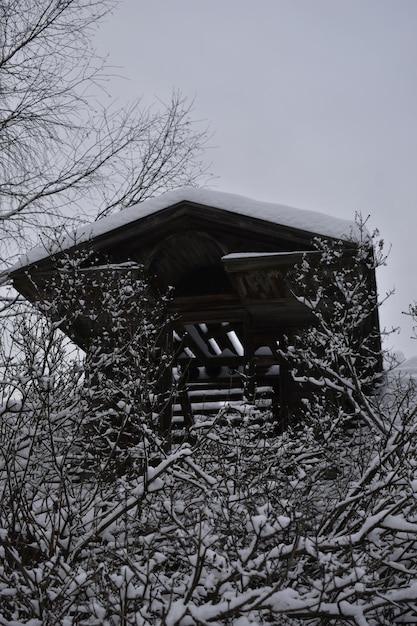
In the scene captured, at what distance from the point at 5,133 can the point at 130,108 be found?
3.45 meters

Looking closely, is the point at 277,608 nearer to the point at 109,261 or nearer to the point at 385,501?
the point at 385,501

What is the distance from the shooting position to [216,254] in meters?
10.1

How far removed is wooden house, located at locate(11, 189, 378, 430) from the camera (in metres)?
8.89

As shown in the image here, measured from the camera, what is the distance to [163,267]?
33.5ft

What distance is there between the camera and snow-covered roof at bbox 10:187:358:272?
A: 880 cm

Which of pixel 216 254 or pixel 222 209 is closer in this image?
pixel 222 209

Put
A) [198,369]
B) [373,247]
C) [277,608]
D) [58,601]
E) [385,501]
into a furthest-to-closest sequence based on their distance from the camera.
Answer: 1. [198,369]
2. [373,247]
3. [385,501]
4. [58,601]
5. [277,608]

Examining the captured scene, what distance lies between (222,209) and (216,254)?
1.01 m

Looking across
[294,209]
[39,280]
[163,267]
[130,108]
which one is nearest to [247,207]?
[294,209]

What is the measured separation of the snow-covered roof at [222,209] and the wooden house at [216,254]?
1 centimetres

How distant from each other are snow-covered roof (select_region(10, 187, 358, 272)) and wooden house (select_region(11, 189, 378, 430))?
1cm

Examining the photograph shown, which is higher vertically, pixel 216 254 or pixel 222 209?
pixel 222 209

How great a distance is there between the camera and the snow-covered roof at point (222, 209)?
28.9ft

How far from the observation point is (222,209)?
923 cm
